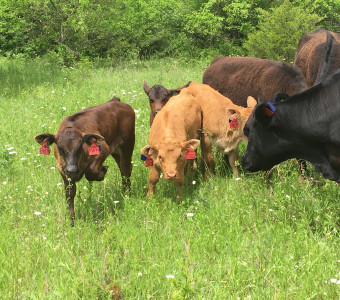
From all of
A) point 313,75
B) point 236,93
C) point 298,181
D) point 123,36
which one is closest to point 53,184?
point 298,181

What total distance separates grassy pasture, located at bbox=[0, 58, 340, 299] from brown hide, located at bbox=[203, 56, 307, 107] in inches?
52.8

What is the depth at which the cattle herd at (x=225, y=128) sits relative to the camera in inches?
185

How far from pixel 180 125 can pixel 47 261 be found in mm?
2841

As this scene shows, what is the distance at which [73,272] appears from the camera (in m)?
3.60

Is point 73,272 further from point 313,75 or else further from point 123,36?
point 123,36

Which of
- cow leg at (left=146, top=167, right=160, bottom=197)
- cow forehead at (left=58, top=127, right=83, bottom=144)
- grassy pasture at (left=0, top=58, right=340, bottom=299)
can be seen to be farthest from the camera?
cow leg at (left=146, top=167, right=160, bottom=197)

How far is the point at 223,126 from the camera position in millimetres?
6789

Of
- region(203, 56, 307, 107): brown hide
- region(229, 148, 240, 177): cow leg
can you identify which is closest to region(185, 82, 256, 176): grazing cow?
region(229, 148, 240, 177): cow leg

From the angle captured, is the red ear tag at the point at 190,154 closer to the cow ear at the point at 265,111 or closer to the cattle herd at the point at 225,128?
the cattle herd at the point at 225,128

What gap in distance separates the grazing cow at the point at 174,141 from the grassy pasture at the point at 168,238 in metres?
0.34

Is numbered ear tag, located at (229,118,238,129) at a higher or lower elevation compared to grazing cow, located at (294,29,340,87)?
lower

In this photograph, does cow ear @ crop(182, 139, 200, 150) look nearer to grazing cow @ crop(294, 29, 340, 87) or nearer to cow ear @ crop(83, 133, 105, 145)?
cow ear @ crop(83, 133, 105, 145)

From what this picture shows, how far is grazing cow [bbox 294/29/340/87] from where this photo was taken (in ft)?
21.2

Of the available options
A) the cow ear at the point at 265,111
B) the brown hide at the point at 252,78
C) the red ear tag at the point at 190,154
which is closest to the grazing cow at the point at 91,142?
the red ear tag at the point at 190,154
